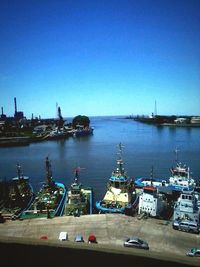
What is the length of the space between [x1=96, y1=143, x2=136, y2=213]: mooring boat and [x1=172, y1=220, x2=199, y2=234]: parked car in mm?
5282

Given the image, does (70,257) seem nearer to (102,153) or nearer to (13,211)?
(13,211)

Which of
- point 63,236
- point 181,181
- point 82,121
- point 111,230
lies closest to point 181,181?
point 181,181

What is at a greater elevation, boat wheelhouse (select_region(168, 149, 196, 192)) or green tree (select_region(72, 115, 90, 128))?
green tree (select_region(72, 115, 90, 128))

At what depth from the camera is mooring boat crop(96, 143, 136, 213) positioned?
25.3m

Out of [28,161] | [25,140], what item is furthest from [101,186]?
[25,140]

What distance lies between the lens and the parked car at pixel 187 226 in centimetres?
1995

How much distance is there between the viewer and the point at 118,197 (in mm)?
→ 26938

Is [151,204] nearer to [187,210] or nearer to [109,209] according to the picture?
[187,210]

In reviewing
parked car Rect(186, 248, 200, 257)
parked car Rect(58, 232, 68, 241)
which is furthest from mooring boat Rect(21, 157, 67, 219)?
parked car Rect(186, 248, 200, 257)

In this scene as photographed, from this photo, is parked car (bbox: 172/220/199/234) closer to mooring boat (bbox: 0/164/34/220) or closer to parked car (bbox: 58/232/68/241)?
parked car (bbox: 58/232/68/241)

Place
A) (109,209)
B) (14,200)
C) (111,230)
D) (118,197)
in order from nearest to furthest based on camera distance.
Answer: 1. (111,230)
2. (109,209)
3. (118,197)
4. (14,200)

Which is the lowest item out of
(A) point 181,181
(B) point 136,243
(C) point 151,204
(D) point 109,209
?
(D) point 109,209

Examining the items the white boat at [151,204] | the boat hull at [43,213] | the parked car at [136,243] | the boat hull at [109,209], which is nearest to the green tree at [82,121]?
the boat hull at [43,213]

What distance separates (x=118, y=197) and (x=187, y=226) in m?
8.19
